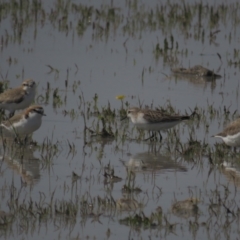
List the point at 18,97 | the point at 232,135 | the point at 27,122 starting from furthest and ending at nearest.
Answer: the point at 18,97 → the point at 27,122 → the point at 232,135

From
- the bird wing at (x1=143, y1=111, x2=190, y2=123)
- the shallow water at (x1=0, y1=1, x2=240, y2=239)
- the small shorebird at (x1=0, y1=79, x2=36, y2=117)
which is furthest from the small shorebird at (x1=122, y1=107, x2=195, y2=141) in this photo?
the small shorebird at (x1=0, y1=79, x2=36, y2=117)

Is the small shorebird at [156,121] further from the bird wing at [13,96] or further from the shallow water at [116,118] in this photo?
the bird wing at [13,96]

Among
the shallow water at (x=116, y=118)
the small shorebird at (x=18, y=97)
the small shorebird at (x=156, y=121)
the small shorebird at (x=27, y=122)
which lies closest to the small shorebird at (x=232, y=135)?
the shallow water at (x=116, y=118)

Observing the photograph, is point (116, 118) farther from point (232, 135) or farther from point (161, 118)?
point (232, 135)

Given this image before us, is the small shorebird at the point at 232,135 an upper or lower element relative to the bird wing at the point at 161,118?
lower

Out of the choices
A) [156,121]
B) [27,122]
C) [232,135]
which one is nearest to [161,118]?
[156,121]

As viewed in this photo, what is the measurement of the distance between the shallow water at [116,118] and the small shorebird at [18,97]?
509 mm

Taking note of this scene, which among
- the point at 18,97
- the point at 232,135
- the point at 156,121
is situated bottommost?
the point at 232,135

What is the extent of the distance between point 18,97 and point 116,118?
5.80 feet

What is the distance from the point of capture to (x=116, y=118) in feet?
49.7

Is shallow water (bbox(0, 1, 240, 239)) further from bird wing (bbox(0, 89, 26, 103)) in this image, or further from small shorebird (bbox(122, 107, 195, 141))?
bird wing (bbox(0, 89, 26, 103))

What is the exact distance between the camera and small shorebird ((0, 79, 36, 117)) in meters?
14.9

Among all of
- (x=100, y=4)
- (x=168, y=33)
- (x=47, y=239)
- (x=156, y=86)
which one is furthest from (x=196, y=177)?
(x=100, y=4)

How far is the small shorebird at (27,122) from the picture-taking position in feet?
42.9
